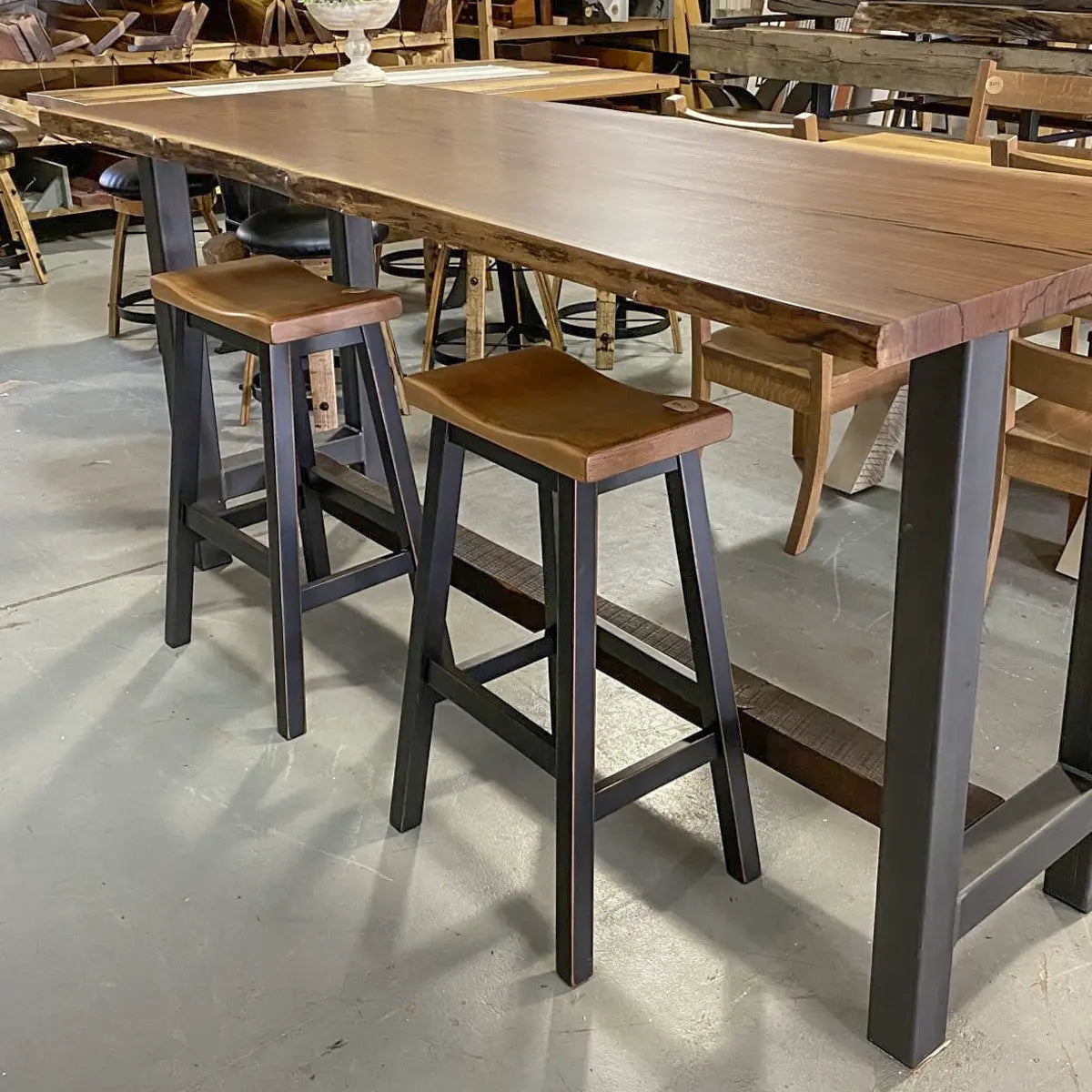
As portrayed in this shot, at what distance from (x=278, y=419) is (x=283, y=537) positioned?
7.9 inches

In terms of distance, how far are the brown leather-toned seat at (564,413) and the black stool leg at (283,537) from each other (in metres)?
0.39

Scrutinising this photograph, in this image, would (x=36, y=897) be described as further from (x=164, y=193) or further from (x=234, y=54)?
(x=234, y=54)

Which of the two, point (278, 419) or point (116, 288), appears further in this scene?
point (116, 288)

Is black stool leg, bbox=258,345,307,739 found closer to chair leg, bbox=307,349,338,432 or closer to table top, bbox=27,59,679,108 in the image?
table top, bbox=27,59,679,108

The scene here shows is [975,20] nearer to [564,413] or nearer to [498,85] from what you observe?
[498,85]

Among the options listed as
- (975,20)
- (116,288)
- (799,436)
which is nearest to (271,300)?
(799,436)

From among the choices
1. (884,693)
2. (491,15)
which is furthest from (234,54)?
(884,693)

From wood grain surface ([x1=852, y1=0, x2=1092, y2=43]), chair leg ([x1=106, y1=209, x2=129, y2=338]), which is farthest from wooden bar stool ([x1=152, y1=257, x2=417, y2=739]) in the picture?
wood grain surface ([x1=852, y1=0, x2=1092, y2=43])

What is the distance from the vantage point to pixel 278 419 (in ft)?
6.77

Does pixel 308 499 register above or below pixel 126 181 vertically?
below

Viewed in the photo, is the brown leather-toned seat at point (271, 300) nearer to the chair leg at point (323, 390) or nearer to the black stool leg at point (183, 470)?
the black stool leg at point (183, 470)

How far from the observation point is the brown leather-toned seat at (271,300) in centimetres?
206

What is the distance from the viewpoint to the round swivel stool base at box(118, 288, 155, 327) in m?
4.48

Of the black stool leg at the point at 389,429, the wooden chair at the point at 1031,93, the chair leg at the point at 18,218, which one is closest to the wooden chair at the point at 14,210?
the chair leg at the point at 18,218
